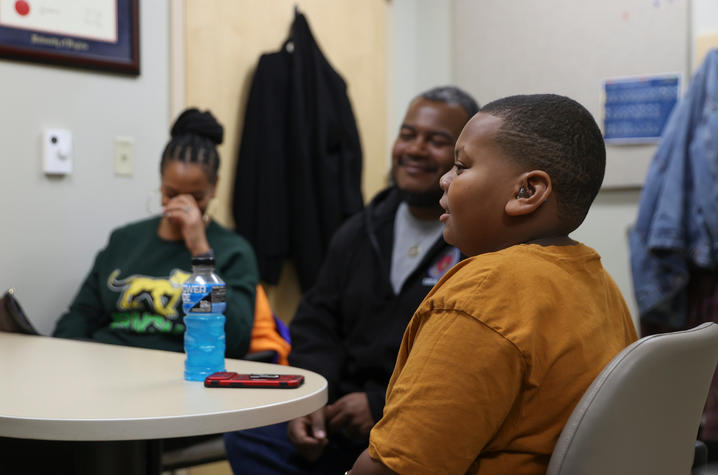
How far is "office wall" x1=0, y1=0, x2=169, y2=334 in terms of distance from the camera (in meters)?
2.38

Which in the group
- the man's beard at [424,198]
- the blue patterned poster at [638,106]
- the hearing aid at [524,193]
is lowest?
the man's beard at [424,198]

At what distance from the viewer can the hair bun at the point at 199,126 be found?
2.27 metres

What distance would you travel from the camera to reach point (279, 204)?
2.93 m

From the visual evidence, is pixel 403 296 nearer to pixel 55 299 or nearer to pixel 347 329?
pixel 347 329

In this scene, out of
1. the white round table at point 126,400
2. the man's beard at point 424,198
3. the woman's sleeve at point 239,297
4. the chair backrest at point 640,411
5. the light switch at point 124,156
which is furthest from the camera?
the light switch at point 124,156

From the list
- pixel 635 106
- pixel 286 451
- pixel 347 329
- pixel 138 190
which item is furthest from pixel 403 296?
pixel 635 106

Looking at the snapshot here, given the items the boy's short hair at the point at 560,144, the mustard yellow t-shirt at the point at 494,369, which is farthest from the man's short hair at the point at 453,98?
the mustard yellow t-shirt at the point at 494,369

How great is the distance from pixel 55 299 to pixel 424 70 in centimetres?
199

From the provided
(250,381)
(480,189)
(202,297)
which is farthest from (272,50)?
(480,189)

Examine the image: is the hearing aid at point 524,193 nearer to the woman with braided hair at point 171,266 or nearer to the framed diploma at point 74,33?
the woman with braided hair at point 171,266

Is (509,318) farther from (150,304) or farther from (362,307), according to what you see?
(150,304)

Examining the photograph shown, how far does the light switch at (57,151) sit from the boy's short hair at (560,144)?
188 centimetres

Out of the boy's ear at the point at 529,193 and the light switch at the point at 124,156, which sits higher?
the light switch at the point at 124,156

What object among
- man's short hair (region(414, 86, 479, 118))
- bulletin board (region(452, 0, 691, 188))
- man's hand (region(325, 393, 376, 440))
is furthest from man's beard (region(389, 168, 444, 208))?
bulletin board (region(452, 0, 691, 188))
